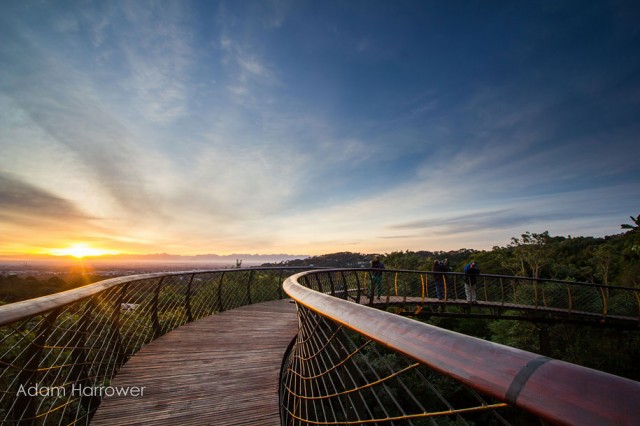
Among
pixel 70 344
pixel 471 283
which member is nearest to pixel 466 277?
pixel 471 283

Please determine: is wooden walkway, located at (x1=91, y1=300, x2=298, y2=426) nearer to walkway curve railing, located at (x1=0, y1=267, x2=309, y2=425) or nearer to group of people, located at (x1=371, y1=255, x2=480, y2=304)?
walkway curve railing, located at (x1=0, y1=267, x2=309, y2=425)

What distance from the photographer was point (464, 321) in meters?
34.8

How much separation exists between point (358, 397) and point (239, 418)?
70.6 inches

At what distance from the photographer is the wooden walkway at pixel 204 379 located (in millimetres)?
2557

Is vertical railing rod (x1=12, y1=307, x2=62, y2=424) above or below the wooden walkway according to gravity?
above

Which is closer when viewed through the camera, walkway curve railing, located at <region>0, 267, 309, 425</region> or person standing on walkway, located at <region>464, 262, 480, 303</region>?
walkway curve railing, located at <region>0, 267, 309, 425</region>

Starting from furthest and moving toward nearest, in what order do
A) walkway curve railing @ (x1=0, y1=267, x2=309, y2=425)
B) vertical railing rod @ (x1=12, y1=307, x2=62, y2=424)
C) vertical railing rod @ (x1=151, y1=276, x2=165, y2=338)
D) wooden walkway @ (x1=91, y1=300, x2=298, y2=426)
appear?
vertical railing rod @ (x1=151, y1=276, x2=165, y2=338) → wooden walkway @ (x1=91, y1=300, x2=298, y2=426) → vertical railing rod @ (x1=12, y1=307, x2=62, y2=424) → walkway curve railing @ (x1=0, y1=267, x2=309, y2=425)

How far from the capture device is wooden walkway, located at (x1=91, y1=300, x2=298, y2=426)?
256 cm

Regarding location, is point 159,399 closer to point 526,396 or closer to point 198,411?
point 198,411

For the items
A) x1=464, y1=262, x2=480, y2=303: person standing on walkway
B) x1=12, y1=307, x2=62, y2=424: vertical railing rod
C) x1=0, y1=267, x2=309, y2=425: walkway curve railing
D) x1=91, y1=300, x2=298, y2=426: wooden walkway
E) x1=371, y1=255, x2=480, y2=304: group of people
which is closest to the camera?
x1=0, y1=267, x2=309, y2=425: walkway curve railing

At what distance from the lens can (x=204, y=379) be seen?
10.6ft

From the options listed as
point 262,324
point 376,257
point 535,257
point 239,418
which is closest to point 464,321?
point 535,257

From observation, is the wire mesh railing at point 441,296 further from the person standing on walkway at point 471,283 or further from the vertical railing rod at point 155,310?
the vertical railing rod at point 155,310

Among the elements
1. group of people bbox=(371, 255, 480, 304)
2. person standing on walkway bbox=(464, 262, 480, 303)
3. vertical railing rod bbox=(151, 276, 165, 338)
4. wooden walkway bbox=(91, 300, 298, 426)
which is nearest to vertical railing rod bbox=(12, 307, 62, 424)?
wooden walkway bbox=(91, 300, 298, 426)
